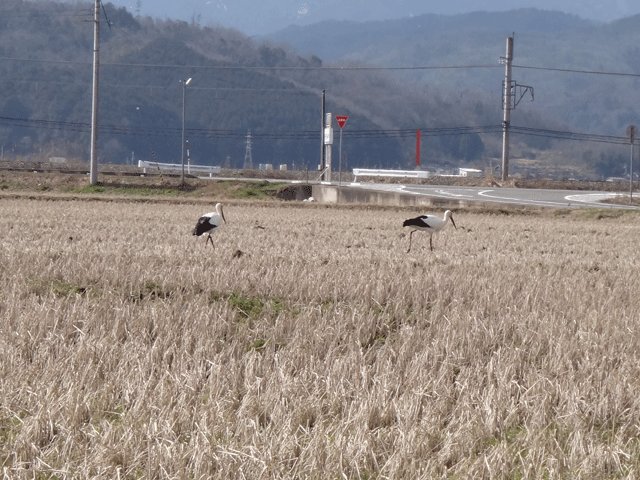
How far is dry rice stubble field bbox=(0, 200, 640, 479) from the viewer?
2.78 metres

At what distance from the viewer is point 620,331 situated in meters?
5.01

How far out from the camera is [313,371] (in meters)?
3.82

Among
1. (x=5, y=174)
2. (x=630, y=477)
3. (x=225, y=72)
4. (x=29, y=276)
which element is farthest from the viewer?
(x=225, y=72)

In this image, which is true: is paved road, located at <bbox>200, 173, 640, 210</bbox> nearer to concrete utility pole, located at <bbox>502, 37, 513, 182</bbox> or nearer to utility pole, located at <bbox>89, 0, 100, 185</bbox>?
utility pole, located at <bbox>89, 0, 100, 185</bbox>

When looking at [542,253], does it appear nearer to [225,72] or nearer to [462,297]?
[462,297]

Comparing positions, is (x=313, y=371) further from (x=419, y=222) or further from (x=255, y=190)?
(x=255, y=190)

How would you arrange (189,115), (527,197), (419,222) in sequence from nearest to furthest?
(419,222) < (527,197) < (189,115)

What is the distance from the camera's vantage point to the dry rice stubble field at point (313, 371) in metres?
2.78

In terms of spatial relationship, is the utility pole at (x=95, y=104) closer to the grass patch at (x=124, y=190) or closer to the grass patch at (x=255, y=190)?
the grass patch at (x=124, y=190)

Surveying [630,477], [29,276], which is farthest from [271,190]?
[630,477]

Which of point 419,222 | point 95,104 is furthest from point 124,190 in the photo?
point 419,222

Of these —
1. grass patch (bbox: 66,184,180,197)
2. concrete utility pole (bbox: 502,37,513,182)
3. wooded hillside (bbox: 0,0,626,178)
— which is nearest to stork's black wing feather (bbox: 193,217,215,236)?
grass patch (bbox: 66,184,180,197)

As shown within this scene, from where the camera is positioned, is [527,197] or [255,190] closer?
[527,197]

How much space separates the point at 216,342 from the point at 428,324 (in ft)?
5.39
